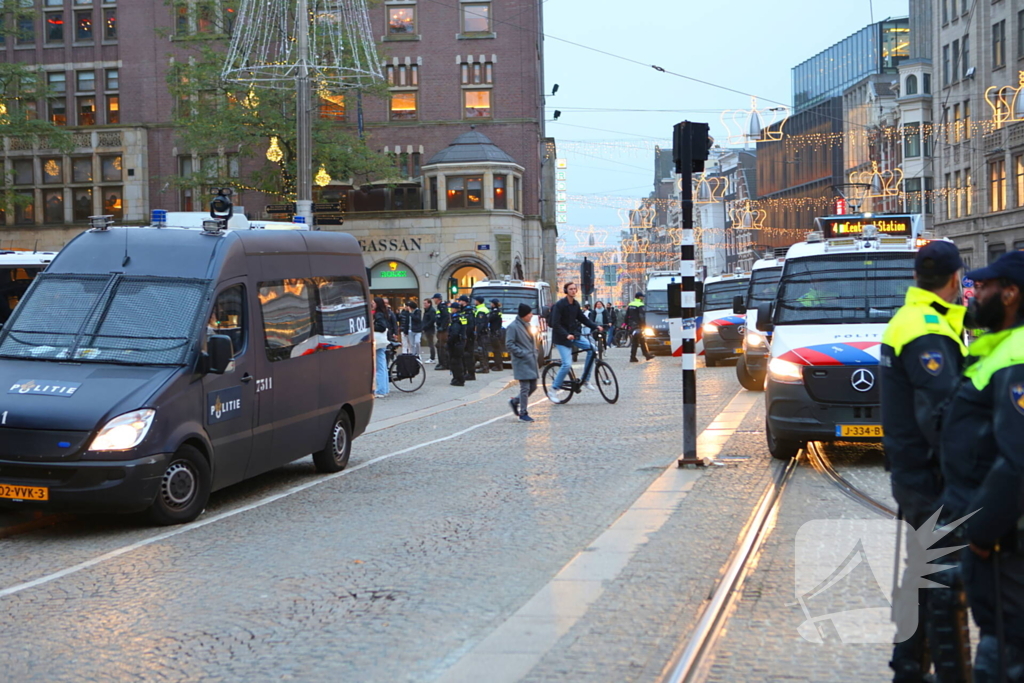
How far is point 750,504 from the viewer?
30.1 feet

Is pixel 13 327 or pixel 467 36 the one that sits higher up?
pixel 467 36

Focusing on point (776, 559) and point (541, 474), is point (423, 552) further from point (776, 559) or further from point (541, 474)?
point (541, 474)

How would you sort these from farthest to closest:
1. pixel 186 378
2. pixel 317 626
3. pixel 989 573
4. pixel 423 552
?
pixel 186 378 → pixel 423 552 → pixel 317 626 → pixel 989 573

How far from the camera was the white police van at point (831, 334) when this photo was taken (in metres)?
11.0

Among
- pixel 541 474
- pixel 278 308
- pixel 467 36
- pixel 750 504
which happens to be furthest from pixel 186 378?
pixel 467 36

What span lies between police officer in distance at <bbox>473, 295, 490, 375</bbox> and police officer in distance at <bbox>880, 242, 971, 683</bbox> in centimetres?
2238

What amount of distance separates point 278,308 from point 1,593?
4.28 meters

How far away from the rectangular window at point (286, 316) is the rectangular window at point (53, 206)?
4508 cm

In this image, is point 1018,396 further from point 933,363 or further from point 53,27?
point 53,27

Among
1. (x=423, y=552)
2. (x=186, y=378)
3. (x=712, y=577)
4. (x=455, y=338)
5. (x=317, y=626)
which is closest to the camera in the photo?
(x=317, y=626)

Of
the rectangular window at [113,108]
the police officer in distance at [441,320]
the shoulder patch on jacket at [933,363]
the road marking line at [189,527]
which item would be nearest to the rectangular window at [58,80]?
the rectangular window at [113,108]

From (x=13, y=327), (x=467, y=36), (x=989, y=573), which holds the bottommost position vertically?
(x=989, y=573)

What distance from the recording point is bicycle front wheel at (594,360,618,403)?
1920 cm

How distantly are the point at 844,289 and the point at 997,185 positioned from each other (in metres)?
42.8
